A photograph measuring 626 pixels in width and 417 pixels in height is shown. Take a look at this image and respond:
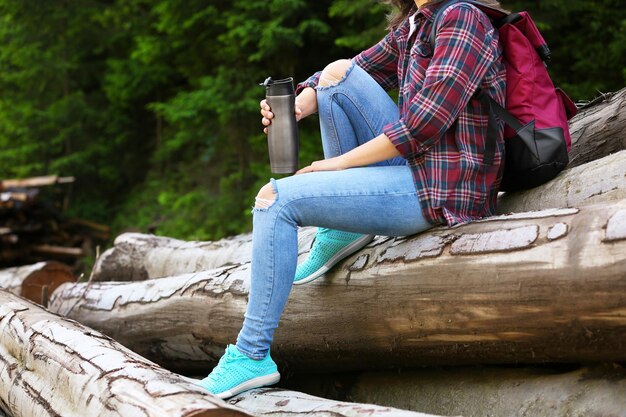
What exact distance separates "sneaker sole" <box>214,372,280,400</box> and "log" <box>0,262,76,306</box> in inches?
132

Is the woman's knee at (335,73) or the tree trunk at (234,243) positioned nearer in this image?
the tree trunk at (234,243)

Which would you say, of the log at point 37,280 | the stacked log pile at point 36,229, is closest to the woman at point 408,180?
the log at point 37,280

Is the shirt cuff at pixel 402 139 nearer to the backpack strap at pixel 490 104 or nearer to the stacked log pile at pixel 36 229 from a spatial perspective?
the backpack strap at pixel 490 104

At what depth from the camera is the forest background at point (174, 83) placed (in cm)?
790

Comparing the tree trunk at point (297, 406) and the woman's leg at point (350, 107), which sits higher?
the woman's leg at point (350, 107)

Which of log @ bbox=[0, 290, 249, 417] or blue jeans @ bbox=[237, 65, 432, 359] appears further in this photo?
blue jeans @ bbox=[237, 65, 432, 359]

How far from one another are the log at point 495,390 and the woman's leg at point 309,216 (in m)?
0.64

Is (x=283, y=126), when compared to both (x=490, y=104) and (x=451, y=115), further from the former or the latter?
(x=490, y=104)

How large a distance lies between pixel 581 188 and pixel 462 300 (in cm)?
80

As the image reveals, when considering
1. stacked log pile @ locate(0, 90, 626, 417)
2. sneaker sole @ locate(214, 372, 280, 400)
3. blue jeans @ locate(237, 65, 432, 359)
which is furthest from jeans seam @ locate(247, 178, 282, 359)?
stacked log pile @ locate(0, 90, 626, 417)

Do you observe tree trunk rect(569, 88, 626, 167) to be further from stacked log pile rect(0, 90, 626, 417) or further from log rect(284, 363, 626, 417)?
log rect(284, 363, 626, 417)

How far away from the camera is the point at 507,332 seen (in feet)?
Result: 8.73

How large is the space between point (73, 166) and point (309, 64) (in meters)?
4.72

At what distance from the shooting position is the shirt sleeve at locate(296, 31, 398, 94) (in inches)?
140
